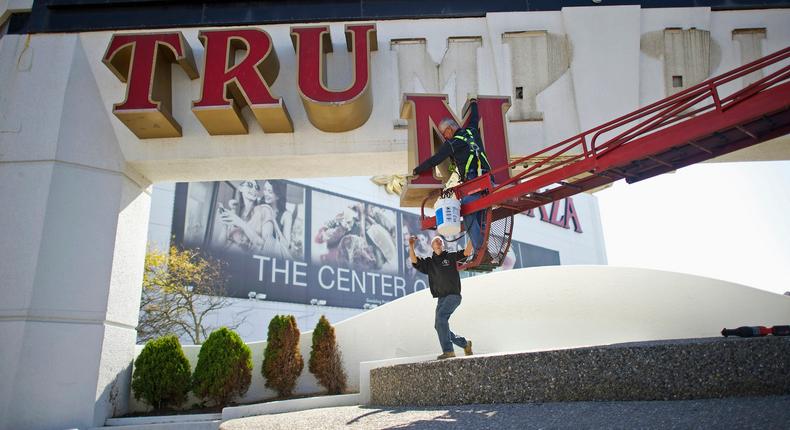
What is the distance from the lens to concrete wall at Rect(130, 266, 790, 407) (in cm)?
943

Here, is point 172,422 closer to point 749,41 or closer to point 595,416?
point 595,416

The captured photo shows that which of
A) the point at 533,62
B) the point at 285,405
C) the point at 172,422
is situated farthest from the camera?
the point at 533,62

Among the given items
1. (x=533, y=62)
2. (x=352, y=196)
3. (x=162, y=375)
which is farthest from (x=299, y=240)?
(x=533, y=62)

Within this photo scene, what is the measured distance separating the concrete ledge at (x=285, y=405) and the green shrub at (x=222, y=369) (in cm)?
86

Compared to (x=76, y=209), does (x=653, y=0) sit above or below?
above

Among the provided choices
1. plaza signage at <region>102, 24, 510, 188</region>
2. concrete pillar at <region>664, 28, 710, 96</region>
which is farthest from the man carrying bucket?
concrete pillar at <region>664, 28, 710, 96</region>

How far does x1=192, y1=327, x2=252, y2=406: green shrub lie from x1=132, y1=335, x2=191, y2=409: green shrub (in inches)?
10.0

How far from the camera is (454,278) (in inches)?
253

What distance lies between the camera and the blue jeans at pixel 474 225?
228 inches

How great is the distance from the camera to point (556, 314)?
9898 millimetres

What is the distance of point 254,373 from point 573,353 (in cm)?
700

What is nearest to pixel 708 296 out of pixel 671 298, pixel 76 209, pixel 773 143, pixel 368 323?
pixel 671 298

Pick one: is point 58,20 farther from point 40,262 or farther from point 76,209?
point 40,262

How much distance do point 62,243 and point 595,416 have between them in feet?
24.9
